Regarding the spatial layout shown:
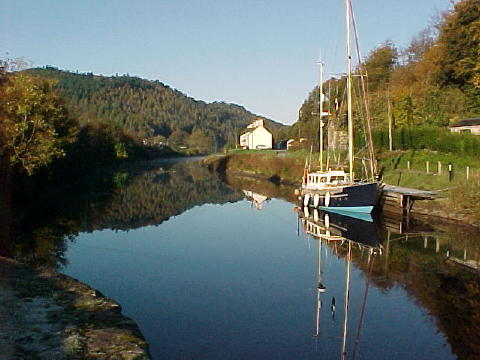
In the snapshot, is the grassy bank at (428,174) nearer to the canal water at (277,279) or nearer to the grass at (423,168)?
the grass at (423,168)

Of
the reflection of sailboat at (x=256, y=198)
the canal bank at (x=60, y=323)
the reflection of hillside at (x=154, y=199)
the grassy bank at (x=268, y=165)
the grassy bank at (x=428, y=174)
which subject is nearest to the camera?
the canal bank at (x=60, y=323)

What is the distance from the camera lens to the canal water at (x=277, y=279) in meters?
12.5

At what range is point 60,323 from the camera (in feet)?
38.1

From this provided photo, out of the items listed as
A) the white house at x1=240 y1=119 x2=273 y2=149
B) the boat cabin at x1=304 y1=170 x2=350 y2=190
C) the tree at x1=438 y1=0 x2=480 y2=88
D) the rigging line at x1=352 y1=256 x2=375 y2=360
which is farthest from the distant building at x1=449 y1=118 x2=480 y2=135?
the white house at x1=240 y1=119 x2=273 y2=149

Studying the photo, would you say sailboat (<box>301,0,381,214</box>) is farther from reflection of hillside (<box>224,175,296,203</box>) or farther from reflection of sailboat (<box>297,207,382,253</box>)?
reflection of hillside (<box>224,175,296,203</box>)

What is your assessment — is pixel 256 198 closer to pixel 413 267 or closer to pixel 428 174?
pixel 428 174

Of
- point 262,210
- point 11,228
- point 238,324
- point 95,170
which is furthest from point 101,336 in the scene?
point 95,170

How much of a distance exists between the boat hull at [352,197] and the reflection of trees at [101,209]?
35.6ft

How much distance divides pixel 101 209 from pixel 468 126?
28.9 metres

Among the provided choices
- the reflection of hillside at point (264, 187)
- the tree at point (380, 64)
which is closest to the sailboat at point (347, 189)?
the reflection of hillside at point (264, 187)

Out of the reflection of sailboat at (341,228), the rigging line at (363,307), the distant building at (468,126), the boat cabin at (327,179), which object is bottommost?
the rigging line at (363,307)

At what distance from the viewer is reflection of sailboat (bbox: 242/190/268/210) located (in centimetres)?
4089

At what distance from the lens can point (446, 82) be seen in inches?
1988

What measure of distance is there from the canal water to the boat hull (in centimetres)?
76
